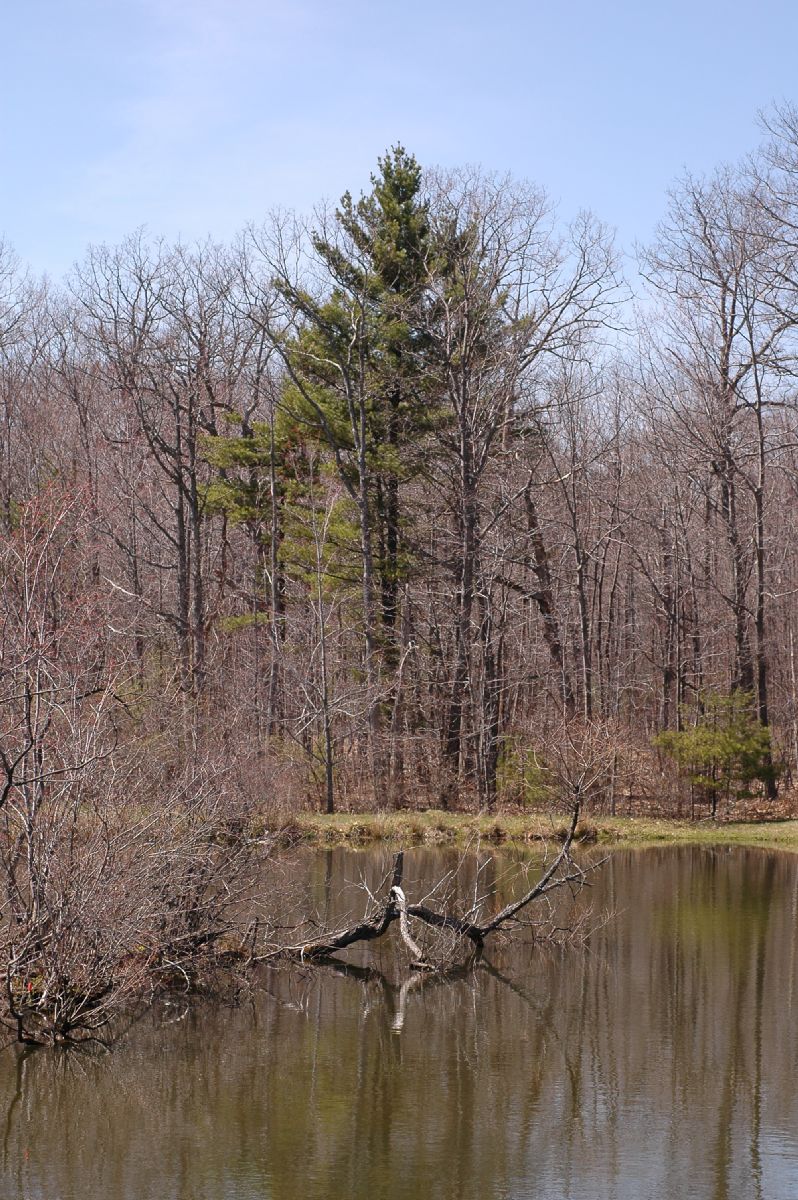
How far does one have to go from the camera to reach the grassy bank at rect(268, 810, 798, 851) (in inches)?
1018

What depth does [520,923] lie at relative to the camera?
51.6ft

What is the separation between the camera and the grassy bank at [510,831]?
84.8 ft

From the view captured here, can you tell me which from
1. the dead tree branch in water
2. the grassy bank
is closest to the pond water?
the dead tree branch in water

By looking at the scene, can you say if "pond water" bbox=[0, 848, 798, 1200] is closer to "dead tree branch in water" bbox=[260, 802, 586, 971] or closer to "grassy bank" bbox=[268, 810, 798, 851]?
"dead tree branch in water" bbox=[260, 802, 586, 971]

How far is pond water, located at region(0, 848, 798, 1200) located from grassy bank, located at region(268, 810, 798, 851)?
962 centimetres

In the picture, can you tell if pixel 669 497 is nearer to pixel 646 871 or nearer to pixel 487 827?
pixel 487 827

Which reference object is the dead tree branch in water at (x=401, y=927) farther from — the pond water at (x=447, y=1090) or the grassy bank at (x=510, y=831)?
the grassy bank at (x=510, y=831)

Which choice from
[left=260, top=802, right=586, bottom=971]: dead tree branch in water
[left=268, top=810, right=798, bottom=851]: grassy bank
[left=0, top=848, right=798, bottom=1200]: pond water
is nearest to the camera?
[left=0, top=848, right=798, bottom=1200]: pond water

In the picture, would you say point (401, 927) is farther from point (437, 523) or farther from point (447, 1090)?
point (437, 523)

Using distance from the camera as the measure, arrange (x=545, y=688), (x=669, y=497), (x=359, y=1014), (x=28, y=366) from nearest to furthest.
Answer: (x=359, y=1014), (x=545, y=688), (x=669, y=497), (x=28, y=366)

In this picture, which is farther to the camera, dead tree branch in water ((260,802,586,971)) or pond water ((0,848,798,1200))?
dead tree branch in water ((260,802,586,971))

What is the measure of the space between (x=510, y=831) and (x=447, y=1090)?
1534 centimetres

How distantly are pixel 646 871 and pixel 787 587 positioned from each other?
17.1 metres

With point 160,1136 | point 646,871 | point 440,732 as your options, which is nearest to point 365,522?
point 440,732
